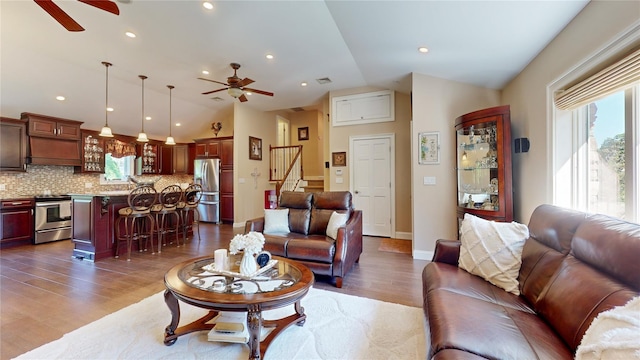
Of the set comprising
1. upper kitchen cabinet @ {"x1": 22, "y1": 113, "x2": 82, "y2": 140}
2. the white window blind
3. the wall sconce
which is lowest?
the wall sconce

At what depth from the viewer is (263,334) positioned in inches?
80.4

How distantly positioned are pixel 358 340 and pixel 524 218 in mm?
2605

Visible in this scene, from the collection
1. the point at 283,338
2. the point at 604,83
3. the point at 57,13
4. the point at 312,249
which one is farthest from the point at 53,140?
the point at 604,83

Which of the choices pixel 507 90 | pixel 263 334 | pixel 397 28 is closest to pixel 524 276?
pixel 263 334

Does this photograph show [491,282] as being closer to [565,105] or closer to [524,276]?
[524,276]

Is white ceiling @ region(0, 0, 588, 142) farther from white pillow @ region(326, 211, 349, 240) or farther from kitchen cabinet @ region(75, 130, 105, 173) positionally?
white pillow @ region(326, 211, 349, 240)

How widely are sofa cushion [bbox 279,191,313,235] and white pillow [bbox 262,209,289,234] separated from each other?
0.34ft

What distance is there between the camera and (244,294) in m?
1.71

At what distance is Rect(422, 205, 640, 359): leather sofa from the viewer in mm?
1209

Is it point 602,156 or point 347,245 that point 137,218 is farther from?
point 602,156

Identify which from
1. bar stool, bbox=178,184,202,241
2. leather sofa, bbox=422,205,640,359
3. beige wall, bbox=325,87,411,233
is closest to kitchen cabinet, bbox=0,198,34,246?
bar stool, bbox=178,184,202,241

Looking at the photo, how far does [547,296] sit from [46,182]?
27.2 feet

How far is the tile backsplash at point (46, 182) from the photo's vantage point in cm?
518

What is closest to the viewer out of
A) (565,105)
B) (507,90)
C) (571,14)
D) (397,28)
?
(571,14)
